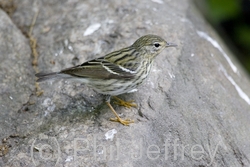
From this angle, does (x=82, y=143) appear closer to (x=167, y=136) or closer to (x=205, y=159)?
(x=167, y=136)

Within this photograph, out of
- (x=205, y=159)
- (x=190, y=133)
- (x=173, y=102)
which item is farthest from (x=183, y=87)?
(x=205, y=159)

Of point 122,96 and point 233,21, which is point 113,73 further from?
point 233,21

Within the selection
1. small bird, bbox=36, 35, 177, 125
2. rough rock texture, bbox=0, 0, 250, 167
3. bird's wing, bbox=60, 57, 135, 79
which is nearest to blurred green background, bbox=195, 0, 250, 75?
rough rock texture, bbox=0, 0, 250, 167

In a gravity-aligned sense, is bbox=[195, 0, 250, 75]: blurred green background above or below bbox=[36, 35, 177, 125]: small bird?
below

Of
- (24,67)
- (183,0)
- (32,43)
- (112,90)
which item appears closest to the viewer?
(112,90)

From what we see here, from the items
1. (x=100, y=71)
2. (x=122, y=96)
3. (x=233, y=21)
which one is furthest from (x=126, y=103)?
(x=233, y=21)

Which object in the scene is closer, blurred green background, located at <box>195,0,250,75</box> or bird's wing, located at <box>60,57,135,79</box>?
bird's wing, located at <box>60,57,135,79</box>

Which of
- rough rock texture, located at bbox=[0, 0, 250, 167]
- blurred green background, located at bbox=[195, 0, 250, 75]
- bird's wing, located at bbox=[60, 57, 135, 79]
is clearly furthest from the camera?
blurred green background, located at bbox=[195, 0, 250, 75]

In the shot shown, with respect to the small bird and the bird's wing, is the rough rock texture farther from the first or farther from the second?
the bird's wing
